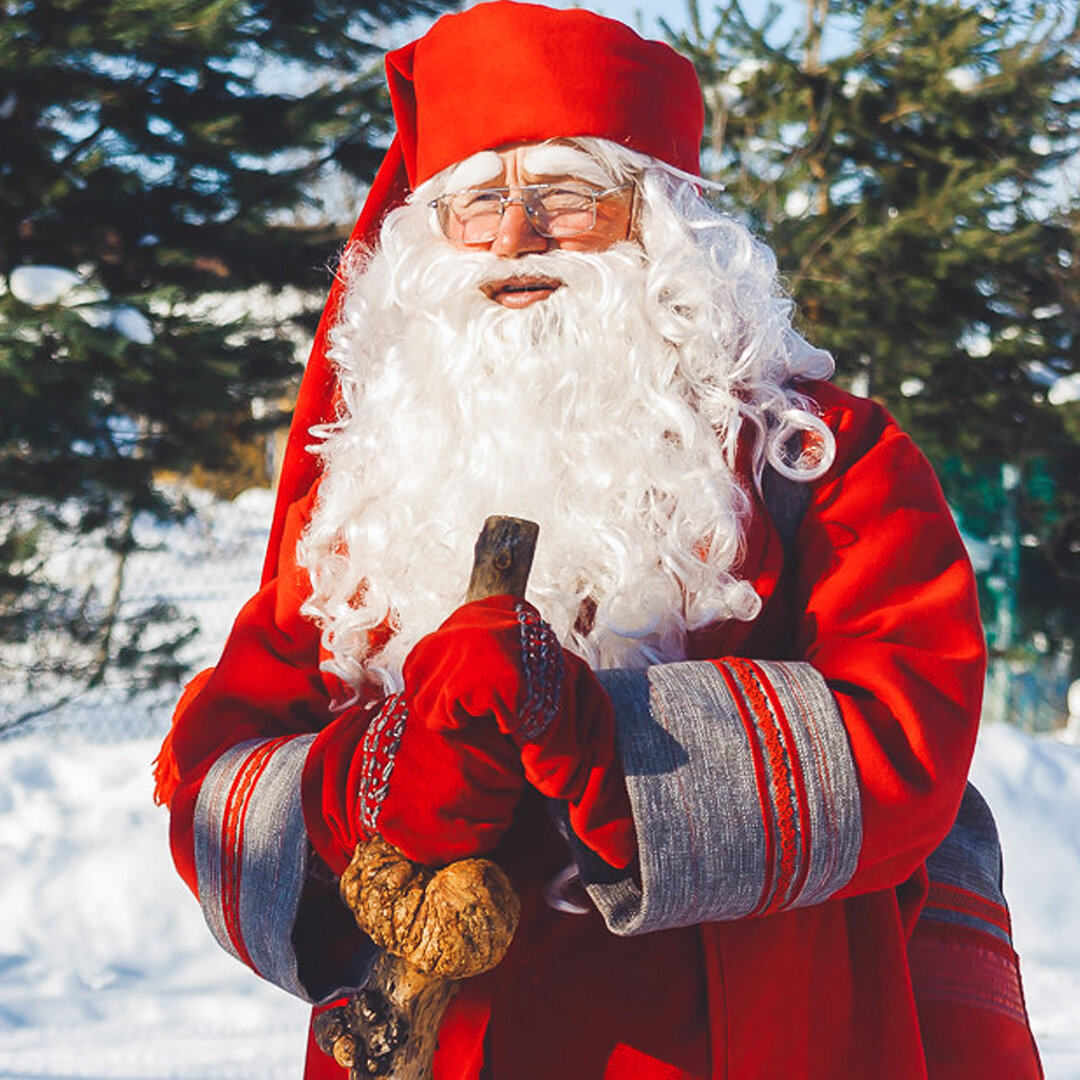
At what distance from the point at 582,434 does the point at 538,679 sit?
693 mm

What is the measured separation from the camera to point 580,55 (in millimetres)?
1958

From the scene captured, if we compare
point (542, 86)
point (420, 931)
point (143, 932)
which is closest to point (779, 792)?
point (420, 931)

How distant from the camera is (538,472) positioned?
1878 mm

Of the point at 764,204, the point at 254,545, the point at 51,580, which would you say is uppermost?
the point at 764,204

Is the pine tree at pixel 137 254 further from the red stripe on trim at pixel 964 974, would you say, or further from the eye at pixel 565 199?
the red stripe on trim at pixel 964 974

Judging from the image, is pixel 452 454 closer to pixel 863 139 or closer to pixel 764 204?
pixel 764 204

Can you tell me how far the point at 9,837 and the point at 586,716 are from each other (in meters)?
4.81

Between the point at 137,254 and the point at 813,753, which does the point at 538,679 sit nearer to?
the point at 813,753

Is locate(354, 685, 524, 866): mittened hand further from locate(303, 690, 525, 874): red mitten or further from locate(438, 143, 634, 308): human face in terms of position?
locate(438, 143, 634, 308): human face

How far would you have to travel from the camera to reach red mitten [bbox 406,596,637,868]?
1271 mm

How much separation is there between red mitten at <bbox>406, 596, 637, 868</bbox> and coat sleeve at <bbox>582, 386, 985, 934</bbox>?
1.3 inches

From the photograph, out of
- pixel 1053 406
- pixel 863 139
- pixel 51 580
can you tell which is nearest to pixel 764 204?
pixel 863 139

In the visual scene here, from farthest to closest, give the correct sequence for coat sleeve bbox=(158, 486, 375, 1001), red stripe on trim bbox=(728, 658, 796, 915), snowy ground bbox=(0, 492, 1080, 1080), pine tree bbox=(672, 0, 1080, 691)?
pine tree bbox=(672, 0, 1080, 691) → snowy ground bbox=(0, 492, 1080, 1080) → coat sleeve bbox=(158, 486, 375, 1001) → red stripe on trim bbox=(728, 658, 796, 915)

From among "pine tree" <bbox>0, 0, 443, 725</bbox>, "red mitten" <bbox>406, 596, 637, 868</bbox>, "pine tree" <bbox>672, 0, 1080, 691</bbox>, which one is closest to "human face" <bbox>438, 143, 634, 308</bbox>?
"red mitten" <bbox>406, 596, 637, 868</bbox>
